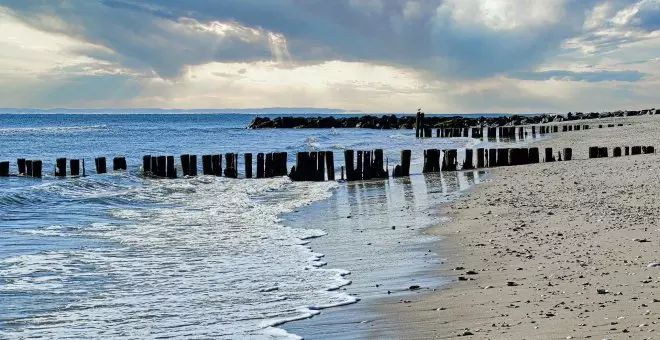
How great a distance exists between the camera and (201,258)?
33.5 ft

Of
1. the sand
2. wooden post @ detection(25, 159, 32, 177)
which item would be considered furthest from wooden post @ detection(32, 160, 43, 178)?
the sand

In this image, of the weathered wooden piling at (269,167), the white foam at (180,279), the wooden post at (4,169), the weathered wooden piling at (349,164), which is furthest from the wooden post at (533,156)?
the wooden post at (4,169)

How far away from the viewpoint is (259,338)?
617 centimetres

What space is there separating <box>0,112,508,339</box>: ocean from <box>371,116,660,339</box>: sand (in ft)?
1.98

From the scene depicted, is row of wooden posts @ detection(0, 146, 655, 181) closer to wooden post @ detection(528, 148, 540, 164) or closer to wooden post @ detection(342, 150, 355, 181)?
wooden post @ detection(342, 150, 355, 181)

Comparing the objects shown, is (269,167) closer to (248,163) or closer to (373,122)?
(248,163)

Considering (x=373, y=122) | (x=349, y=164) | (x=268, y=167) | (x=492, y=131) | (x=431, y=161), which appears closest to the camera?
(x=349, y=164)

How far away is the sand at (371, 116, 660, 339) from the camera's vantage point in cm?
596

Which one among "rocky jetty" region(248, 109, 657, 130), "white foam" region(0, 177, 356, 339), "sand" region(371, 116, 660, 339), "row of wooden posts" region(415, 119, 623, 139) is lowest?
"white foam" region(0, 177, 356, 339)

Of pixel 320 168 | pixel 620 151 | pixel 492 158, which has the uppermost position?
pixel 620 151

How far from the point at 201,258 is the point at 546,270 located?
182 inches

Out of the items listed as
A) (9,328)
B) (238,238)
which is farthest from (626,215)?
(9,328)

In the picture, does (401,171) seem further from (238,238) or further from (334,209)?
(238,238)

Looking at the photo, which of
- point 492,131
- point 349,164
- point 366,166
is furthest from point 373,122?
point 349,164
